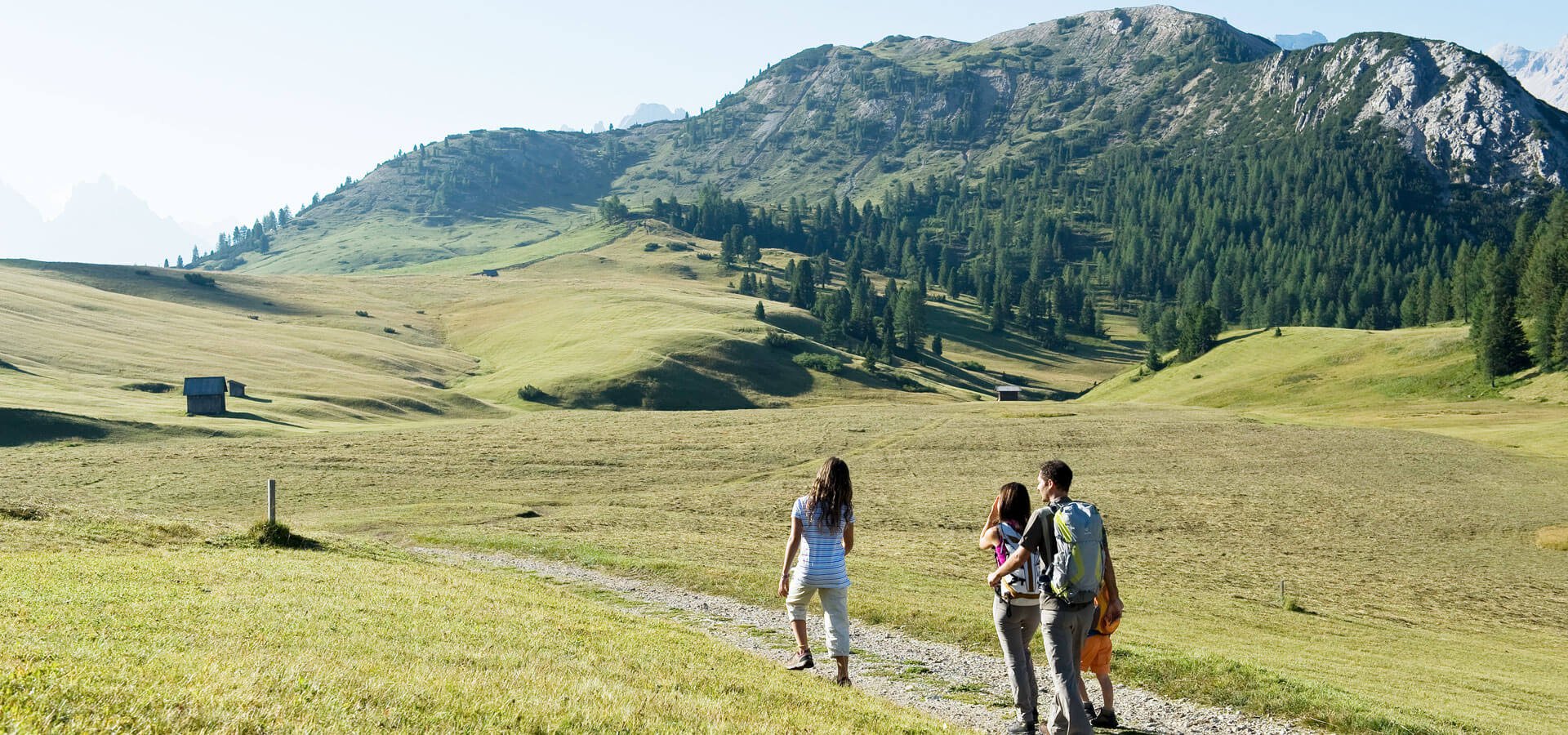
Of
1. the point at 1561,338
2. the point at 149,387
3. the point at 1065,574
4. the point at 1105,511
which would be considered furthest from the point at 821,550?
the point at 1561,338

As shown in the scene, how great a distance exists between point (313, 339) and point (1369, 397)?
140885mm

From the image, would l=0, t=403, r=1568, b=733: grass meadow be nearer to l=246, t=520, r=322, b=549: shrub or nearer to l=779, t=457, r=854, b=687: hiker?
l=246, t=520, r=322, b=549: shrub

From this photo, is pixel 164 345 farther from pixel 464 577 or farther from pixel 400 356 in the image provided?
pixel 464 577

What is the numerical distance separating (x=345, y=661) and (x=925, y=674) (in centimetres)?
986

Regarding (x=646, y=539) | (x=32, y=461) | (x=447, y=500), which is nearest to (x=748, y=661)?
(x=646, y=539)

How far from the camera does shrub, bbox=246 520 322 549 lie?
1185 inches

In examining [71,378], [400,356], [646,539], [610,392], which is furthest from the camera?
[400,356]

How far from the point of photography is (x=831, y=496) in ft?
50.8

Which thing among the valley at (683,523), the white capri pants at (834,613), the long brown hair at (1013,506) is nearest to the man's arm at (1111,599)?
the long brown hair at (1013,506)

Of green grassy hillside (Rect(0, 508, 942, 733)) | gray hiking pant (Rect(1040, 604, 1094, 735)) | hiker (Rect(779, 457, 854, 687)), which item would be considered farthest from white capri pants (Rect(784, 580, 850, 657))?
gray hiking pant (Rect(1040, 604, 1094, 735))

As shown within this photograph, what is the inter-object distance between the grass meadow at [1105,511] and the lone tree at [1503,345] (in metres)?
45.4

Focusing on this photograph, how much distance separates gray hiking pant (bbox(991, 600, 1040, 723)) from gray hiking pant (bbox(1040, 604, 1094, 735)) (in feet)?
1.57

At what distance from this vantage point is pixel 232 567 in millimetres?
21891

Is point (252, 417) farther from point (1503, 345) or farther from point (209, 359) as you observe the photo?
point (1503, 345)
